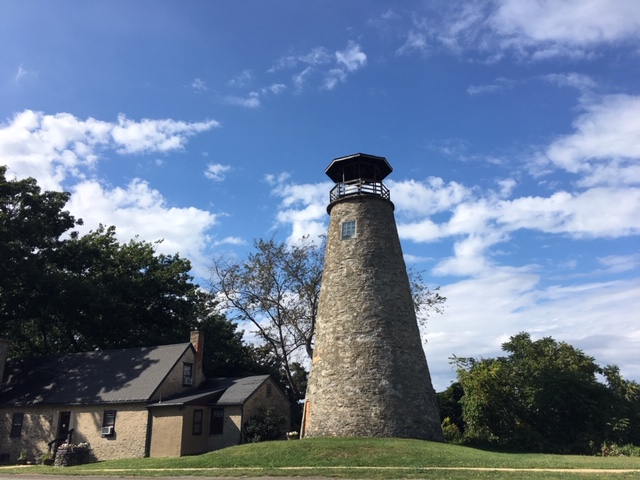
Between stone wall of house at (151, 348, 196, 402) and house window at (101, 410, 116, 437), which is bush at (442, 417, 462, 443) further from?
house window at (101, 410, 116, 437)

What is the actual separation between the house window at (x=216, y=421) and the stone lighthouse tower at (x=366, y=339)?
4.22m

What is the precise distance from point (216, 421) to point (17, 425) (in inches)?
438

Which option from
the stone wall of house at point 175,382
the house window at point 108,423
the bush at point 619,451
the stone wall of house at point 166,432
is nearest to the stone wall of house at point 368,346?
the stone wall of house at point 166,432

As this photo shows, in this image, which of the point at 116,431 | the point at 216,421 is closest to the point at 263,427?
the point at 216,421

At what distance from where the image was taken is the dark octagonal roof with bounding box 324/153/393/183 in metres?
28.4

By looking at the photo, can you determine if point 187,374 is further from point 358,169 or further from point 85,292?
point 358,169

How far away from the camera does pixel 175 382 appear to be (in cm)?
2655

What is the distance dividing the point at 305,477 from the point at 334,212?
53.5 ft

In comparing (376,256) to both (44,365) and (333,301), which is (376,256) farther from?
(44,365)

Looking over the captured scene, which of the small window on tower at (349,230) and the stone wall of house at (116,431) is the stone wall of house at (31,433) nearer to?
the stone wall of house at (116,431)

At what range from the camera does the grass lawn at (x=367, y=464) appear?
14.4 metres

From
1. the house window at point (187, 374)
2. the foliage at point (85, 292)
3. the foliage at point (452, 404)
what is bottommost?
the foliage at point (452, 404)

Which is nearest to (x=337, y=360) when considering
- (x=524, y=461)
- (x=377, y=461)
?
(x=377, y=461)

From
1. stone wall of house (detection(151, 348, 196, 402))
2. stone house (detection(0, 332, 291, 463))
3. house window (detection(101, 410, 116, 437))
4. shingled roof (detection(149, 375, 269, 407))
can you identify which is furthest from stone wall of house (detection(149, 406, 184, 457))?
house window (detection(101, 410, 116, 437))
